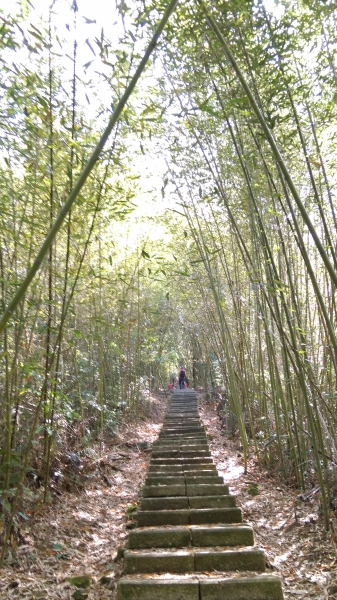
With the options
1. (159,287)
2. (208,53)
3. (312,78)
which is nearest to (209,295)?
(159,287)

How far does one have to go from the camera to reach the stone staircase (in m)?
2.14

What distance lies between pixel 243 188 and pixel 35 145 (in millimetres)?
2082

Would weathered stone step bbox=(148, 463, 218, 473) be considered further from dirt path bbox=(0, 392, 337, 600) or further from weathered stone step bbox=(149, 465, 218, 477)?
dirt path bbox=(0, 392, 337, 600)

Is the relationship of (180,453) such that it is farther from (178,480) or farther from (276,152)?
(276,152)

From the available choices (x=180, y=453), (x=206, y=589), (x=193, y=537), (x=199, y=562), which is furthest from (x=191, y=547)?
(x=180, y=453)

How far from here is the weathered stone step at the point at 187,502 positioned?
10.6 ft

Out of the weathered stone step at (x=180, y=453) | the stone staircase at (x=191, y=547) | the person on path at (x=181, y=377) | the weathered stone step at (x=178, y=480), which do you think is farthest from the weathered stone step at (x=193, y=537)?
the person on path at (x=181, y=377)

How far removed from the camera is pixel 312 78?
329 centimetres

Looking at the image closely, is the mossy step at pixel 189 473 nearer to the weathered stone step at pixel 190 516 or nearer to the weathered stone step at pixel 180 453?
the weathered stone step at pixel 180 453

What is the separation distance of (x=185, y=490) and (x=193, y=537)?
2.71ft

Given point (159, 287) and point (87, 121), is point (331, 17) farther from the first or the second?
point (159, 287)

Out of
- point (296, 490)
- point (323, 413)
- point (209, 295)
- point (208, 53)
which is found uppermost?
point (208, 53)

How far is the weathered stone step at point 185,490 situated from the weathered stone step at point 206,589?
129 centimetres

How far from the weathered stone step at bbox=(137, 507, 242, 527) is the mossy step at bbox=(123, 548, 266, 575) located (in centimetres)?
55
